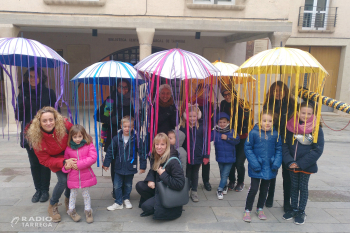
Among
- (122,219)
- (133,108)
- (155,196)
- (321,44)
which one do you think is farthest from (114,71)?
(321,44)

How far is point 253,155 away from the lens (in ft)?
10.4

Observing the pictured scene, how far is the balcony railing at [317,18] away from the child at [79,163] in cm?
1293

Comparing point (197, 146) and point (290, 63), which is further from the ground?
point (290, 63)

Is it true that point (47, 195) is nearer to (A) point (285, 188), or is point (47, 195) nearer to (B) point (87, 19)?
(A) point (285, 188)

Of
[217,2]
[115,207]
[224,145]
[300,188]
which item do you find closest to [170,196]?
[115,207]

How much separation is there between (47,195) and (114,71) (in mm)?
1974

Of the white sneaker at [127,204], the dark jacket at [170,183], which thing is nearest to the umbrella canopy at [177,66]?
the dark jacket at [170,183]

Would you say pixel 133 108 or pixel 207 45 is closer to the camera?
pixel 133 108

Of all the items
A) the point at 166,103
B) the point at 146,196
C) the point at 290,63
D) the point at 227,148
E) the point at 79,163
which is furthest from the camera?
the point at 227,148

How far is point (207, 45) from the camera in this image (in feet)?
39.2

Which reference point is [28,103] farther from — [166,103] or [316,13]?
[316,13]

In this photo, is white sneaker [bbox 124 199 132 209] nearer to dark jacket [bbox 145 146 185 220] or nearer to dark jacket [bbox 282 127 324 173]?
dark jacket [bbox 145 146 185 220]

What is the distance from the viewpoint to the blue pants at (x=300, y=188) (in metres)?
3.17

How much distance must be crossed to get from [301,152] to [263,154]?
0.44 meters
